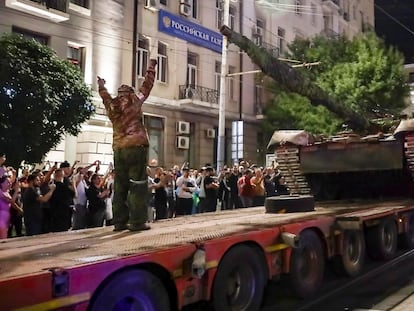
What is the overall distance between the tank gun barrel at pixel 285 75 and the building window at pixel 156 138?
11.3 metres

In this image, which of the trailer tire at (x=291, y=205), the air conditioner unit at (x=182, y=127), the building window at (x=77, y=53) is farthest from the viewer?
the air conditioner unit at (x=182, y=127)

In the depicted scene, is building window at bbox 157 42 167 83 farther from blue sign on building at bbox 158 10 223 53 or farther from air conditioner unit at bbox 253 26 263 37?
air conditioner unit at bbox 253 26 263 37

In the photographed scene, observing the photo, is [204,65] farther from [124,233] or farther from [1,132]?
[124,233]

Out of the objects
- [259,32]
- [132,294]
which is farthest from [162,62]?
[132,294]

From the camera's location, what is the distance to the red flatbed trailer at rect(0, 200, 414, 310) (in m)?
3.70

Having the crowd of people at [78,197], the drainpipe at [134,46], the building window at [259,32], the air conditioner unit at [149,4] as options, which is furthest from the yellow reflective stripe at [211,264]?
the building window at [259,32]

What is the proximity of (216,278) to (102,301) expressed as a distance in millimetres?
1478

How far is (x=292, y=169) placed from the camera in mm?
11875

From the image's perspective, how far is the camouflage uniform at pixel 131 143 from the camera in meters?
6.34

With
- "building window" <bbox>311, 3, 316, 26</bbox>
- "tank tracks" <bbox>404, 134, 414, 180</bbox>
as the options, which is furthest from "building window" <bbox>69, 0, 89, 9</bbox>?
"building window" <bbox>311, 3, 316, 26</bbox>

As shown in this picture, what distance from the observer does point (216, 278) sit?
5199 mm

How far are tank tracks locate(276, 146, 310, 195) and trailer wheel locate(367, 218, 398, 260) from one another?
2880 millimetres

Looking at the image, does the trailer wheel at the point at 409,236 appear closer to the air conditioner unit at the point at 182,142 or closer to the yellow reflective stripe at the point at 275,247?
the yellow reflective stripe at the point at 275,247

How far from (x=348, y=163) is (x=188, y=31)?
13.9 m
